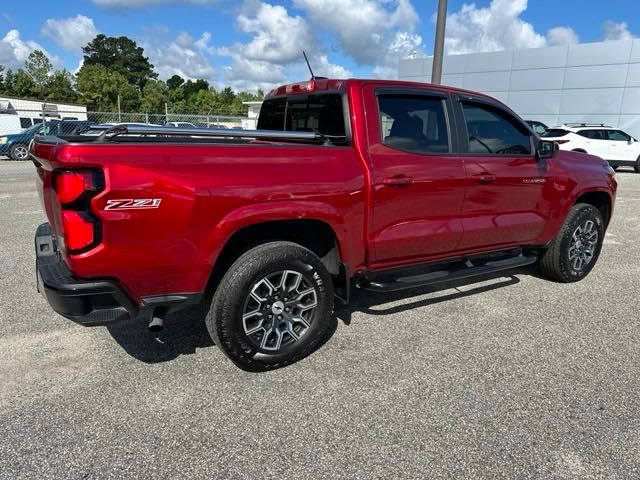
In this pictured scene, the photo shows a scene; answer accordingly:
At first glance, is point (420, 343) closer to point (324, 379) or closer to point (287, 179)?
point (324, 379)

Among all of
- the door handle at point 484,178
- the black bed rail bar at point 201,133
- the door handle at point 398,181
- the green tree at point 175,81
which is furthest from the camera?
the green tree at point 175,81

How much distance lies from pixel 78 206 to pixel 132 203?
0.27m

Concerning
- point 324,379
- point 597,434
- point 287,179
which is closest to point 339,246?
point 287,179

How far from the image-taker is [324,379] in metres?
2.97

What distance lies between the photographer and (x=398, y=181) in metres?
3.32

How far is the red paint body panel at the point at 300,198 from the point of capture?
7.99 ft

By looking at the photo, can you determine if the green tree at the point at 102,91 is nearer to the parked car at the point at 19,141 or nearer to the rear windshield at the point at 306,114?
the parked car at the point at 19,141

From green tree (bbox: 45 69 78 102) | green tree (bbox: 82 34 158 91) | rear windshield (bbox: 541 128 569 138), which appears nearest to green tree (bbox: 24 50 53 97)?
green tree (bbox: 45 69 78 102)

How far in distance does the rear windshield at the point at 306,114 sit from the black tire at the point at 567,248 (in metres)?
2.72

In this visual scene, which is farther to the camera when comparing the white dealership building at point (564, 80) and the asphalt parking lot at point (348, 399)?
the white dealership building at point (564, 80)

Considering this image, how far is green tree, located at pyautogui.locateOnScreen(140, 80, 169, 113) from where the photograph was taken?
191 ft

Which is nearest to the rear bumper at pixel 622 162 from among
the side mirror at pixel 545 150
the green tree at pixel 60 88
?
the side mirror at pixel 545 150

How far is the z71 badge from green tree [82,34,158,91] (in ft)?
332

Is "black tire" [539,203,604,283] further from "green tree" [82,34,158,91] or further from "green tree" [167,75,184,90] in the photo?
"green tree" [167,75,184,90]
